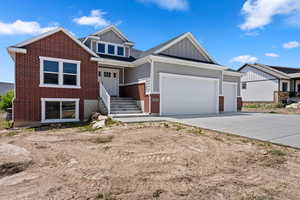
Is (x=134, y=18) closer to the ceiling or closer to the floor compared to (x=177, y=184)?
closer to the ceiling

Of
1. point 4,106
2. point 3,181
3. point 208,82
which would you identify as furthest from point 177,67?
point 4,106

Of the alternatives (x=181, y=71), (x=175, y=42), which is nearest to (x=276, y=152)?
(x=181, y=71)

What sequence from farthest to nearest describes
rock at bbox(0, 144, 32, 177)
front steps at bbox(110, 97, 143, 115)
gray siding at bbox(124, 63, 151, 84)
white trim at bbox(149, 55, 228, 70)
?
gray siding at bbox(124, 63, 151, 84)
white trim at bbox(149, 55, 228, 70)
front steps at bbox(110, 97, 143, 115)
rock at bbox(0, 144, 32, 177)

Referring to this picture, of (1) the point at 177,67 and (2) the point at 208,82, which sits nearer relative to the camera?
(1) the point at 177,67

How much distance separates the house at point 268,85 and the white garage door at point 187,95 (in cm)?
1112

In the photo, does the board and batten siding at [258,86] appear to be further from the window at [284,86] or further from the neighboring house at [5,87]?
the neighboring house at [5,87]

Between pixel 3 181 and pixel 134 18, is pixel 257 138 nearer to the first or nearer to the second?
pixel 3 181

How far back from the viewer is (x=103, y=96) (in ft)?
36.7

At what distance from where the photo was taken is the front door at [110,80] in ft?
43.4

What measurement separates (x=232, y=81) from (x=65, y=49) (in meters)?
14.6

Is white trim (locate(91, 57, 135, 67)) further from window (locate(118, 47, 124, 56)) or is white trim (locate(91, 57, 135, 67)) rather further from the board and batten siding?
the board and batten siding

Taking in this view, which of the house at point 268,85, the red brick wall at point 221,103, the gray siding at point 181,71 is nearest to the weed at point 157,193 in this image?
the gray siding at point 181,71

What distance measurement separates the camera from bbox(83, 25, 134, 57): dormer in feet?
44.5

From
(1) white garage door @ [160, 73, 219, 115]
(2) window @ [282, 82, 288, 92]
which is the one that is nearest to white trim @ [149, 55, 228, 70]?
(1) white garage door @ [160, 73, 219, 115]
